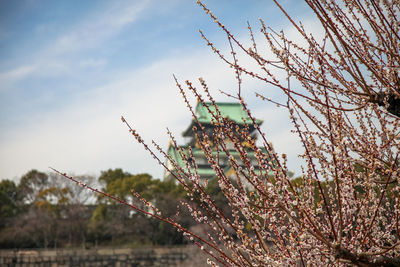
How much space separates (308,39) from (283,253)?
1.31 m

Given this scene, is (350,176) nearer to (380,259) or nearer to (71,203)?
(380,259)

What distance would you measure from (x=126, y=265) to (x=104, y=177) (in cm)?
685

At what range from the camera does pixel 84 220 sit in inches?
1017

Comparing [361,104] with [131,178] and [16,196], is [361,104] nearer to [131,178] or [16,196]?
[131,178]

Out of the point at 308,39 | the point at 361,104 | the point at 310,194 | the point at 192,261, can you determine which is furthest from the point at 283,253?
the point at 192,261

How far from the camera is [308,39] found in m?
2.42

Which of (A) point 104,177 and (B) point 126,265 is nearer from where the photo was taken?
(B) point 126,265

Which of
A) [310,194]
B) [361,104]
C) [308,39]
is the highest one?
[308,39]

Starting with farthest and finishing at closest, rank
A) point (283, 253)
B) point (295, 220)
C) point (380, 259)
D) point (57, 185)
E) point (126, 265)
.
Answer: point (57, 185) → point (126, 265) → point (283, 253) → point (380, 259) → point (295, 220)

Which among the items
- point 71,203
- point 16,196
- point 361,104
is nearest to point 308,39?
point 361,104

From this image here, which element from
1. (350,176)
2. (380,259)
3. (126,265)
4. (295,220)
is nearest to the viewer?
(295,220)

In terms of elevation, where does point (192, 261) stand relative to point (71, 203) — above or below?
below

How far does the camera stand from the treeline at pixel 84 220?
24.2 m

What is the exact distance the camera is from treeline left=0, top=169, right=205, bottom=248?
24.2 m
